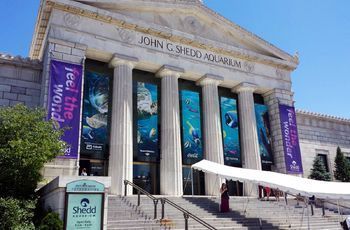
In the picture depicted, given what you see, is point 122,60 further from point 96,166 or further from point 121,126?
point 96,166

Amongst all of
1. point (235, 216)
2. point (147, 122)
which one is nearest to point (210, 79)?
point (147, 122)

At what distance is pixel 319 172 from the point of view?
2734 centimetres

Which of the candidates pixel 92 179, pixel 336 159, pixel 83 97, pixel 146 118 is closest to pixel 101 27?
pixel 83 97

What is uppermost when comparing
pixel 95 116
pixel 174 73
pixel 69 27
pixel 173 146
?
pixel 69 27

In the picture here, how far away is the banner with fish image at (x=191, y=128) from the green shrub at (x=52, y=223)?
1210cm

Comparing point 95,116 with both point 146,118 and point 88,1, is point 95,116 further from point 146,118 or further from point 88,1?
point 88,1

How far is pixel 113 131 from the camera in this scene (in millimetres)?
19406

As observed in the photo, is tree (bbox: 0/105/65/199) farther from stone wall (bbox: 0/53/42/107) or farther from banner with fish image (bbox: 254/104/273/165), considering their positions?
banner with fish image (bbox: 254/104/273/165)

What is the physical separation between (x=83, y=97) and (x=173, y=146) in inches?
233

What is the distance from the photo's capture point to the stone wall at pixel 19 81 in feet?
61.3

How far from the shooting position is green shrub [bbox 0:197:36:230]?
1094cm

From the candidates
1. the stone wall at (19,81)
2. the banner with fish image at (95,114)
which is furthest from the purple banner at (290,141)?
the stone wall at (19,81)

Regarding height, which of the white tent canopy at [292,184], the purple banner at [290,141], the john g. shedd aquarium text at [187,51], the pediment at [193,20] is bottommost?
the white tent canopy at [292,184]

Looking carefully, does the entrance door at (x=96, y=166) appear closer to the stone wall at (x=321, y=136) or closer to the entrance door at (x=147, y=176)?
the entrance door at (x=147, y=176)
